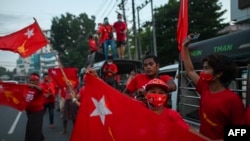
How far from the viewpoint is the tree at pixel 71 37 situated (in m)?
44.5

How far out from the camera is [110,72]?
34.4ft

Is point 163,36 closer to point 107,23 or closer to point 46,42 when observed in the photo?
point 107,23

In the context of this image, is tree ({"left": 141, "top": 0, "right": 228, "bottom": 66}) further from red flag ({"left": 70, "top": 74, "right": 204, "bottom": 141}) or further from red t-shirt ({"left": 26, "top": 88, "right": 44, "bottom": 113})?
red flag ({"left": 70, "top": 74, "right": 204, "bottom": 141})

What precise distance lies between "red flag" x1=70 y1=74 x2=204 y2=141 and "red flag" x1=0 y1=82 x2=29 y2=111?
3961mm

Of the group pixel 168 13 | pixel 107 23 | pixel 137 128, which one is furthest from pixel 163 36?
pixel 137 128

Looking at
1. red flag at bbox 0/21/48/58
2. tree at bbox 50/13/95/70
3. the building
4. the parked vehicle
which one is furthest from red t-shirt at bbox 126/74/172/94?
tree at bbox 50/13/95/70

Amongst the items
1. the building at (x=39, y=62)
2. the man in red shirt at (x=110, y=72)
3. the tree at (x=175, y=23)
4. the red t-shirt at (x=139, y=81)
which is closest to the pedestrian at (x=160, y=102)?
the red t-shirt at (x=139, y=81)

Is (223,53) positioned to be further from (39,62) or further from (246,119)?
(39,62)

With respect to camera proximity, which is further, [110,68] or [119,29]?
[119,29]

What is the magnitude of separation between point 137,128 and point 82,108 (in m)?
0.71

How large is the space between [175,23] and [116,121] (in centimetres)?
2395

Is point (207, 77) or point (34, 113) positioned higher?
point (207, 77)

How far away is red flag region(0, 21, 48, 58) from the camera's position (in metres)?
7.24

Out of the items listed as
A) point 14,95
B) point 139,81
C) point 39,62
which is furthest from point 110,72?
point 39,62
